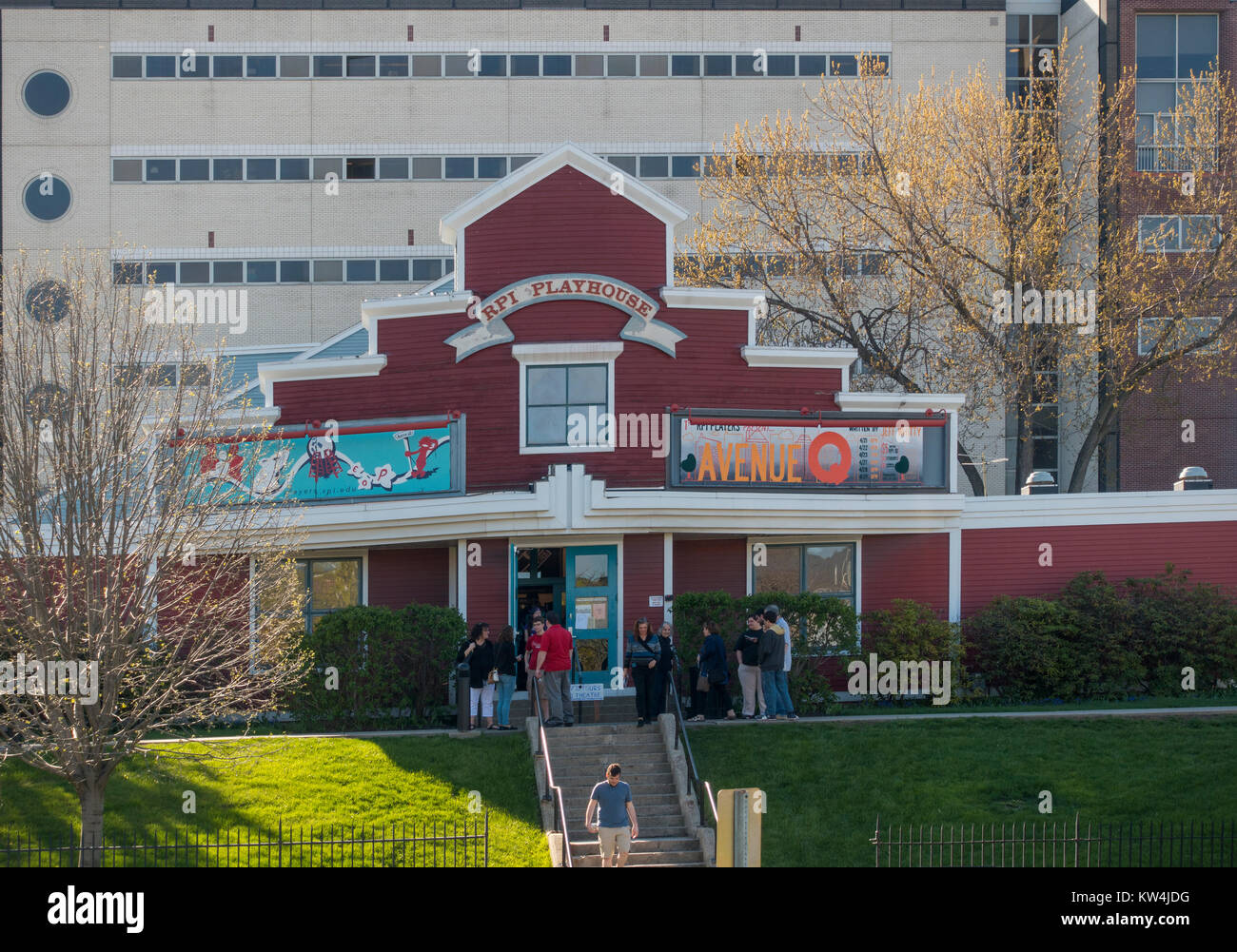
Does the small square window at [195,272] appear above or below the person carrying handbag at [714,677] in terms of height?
above

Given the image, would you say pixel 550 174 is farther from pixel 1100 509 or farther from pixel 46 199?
pixel 46 199

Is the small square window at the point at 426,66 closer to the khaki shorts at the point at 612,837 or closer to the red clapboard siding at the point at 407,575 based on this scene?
the red clapboard siding at the point at 407,575

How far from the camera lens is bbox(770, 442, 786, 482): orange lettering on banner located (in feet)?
86.2

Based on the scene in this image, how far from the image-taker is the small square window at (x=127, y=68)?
160ft

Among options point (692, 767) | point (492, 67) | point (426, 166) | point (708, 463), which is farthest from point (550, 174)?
point (492, 67)

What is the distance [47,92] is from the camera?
48.7 m

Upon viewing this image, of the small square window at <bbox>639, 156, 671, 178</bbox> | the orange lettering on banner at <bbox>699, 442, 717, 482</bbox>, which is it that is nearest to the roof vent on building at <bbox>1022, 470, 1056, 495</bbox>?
the orange lettering on banner at <bbox>699, 442, 717, 482</bbox>

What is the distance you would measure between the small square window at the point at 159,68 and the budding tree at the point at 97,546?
1204 inches

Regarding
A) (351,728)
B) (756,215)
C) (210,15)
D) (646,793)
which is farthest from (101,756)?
(210,15)

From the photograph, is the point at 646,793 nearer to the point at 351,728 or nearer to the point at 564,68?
the point at 351,728

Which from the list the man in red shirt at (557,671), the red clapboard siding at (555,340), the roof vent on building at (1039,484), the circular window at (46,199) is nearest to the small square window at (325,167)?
the circular window at (46,199)

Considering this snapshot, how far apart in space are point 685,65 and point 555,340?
26.2m

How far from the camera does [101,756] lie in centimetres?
1839

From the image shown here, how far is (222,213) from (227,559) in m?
30.4
